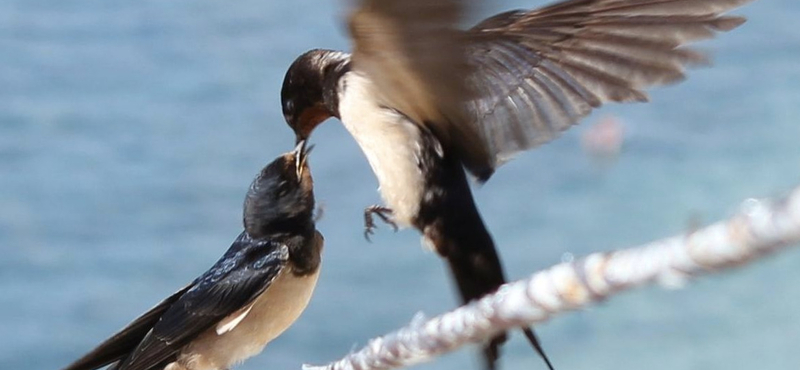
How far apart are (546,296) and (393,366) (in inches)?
6.2

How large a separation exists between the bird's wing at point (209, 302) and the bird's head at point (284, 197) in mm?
14

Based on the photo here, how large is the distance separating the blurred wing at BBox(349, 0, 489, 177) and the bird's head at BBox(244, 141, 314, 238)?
0.23 ft

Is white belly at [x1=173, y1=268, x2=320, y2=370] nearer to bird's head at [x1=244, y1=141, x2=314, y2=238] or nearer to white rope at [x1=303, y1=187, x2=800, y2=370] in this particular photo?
bird's head at [x1=244, y1=141, x2=314, y2=238]

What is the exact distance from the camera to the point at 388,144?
798mm

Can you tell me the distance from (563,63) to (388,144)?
127 millimetres

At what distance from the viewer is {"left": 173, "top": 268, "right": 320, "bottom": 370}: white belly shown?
2.55 feet

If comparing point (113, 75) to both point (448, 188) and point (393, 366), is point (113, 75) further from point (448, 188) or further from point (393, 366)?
point (393, 366)

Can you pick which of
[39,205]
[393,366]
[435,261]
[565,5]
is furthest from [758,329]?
[393,366]

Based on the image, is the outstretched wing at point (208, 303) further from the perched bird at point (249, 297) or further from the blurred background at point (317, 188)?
the blurred background at point (317, 188)

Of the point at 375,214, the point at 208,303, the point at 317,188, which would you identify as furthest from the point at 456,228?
the point at 317,188

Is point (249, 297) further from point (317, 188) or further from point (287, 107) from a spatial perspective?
point (317, 188)

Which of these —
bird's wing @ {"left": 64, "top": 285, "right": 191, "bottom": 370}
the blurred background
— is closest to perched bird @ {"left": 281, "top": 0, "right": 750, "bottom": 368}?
bird's wing @ {"left": 64, "top": 285, "right": 191, "bottom": 370}

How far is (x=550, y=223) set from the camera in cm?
246

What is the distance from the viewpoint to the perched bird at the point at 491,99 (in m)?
0.78
